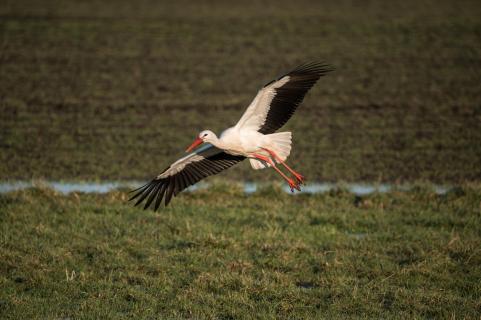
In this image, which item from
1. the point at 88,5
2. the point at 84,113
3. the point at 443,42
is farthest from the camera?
the point at 88,5

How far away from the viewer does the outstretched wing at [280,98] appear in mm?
8898

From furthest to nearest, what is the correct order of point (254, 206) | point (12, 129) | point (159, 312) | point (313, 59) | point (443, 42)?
point (443, 42)
point (313, 59)
point (12, 129)
point (254, 206)
point (159, 312)

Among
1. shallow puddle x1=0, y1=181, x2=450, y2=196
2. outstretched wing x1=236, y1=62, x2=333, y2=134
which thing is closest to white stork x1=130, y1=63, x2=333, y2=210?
outstretched wing x1=236, y1=62, x2=333, y2=134

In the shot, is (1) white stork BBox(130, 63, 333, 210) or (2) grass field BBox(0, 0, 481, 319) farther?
(1) white stork BBox(130, 63, 333, 210)

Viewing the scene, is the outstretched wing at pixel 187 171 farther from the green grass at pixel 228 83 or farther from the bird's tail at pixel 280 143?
the green grass at pixel 228 83

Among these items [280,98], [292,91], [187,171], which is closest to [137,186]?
[187,171]

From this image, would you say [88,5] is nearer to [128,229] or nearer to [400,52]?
[400,52]

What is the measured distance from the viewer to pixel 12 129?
14.6 metres

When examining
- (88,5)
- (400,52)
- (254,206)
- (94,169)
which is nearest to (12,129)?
(94,169)

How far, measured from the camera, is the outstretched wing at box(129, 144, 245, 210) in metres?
9.16

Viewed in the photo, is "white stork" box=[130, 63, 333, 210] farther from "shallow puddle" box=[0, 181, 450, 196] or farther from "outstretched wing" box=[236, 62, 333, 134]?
"shallow puddle" box=[0, 181, 450, 196]

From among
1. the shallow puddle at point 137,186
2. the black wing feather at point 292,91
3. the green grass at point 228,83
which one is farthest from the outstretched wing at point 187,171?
the green grass at point 228,83

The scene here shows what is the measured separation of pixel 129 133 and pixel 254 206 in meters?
4.82

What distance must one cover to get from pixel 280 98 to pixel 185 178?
1.43m
